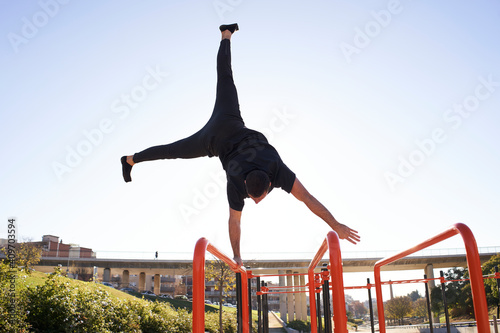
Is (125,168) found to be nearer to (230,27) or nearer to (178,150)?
(178,150)

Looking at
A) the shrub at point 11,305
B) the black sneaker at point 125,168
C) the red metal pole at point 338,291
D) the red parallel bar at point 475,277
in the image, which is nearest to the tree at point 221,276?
the shrub at point 11,305

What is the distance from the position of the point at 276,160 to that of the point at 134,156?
2.06 m

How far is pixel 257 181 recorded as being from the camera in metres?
3.28

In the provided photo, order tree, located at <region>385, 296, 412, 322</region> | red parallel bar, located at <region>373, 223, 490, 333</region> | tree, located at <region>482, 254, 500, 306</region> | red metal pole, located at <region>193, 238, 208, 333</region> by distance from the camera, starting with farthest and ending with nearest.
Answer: tree, located at <region>385, 296, 412, 322</region> < tree, located at <region>482, 254, 500, 306</region> < red metal pole, located at <region>193, 238, 208, 333</region> < red parallel bar, located at <region>373, 223, 490, 333</region>

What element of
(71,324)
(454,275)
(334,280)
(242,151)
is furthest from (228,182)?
(454,275)

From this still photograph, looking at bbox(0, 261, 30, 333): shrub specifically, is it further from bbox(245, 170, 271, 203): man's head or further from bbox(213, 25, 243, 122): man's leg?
bbox(245, 170, 271, 203): man's head

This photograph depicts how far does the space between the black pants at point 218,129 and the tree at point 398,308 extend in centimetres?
4375

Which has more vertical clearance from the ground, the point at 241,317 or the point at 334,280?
the point at 334,280

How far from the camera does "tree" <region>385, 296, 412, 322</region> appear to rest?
138 ft

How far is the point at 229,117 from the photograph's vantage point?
4242 millimetres

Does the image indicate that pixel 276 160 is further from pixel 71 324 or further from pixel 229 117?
pixel 71 324

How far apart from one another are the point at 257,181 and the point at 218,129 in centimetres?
104

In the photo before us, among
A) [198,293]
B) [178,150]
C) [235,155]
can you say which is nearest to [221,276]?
[178,150]

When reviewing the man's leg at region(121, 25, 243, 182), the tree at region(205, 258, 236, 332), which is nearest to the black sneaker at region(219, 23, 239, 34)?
the man's leg at region(121, 25, 243, 182)
